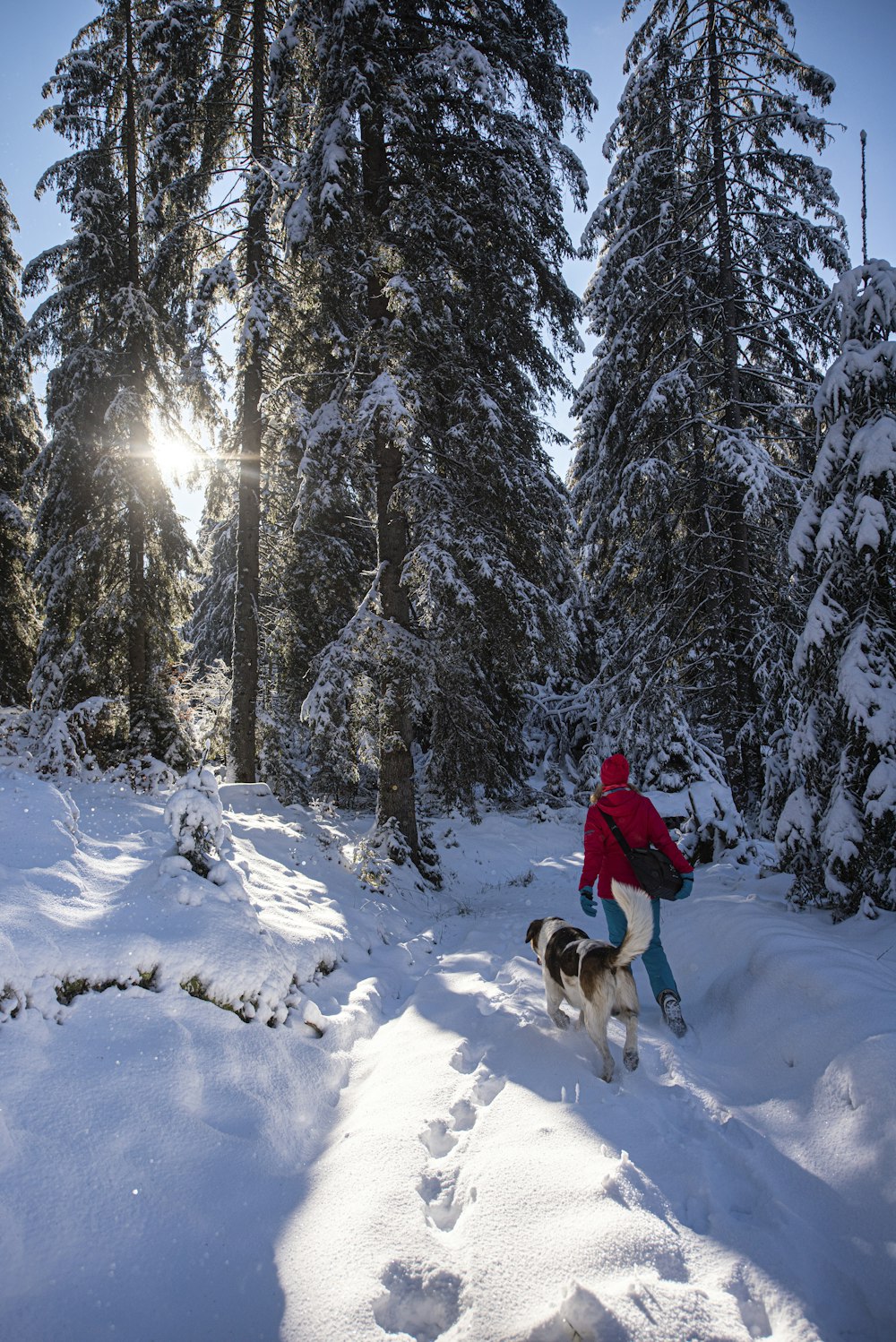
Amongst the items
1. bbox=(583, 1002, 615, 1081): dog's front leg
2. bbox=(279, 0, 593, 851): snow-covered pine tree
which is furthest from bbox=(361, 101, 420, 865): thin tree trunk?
bbox=(583, 1002, 615, 1081): dog's front leg

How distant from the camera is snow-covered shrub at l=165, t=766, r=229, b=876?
4789 millimetres

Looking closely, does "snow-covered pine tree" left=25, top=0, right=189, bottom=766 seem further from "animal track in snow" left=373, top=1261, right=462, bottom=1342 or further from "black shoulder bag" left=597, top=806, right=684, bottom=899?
"animal track in snow" left=373, top=1261, right=462, bottom=1342

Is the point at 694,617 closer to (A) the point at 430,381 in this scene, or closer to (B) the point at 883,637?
(B) the point at 883,637

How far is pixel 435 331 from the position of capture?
25.7 feet

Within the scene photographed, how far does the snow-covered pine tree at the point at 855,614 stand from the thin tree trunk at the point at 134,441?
10829mm

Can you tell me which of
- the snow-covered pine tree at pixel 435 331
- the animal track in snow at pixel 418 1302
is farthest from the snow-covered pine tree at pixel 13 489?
the animal track in snow at pixel 418 1302

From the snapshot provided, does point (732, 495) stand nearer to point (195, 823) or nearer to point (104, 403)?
point (195, 823)

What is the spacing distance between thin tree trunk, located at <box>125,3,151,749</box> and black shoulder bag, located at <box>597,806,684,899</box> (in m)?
9.85

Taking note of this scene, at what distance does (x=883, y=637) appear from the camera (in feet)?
18.6

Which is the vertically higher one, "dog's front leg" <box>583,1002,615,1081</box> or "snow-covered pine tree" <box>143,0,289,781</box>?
"snow-covered pine tree" <box>143,0,289,781</box>

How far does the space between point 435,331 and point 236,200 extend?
19.5ft

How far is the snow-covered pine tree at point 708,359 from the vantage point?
911 cm

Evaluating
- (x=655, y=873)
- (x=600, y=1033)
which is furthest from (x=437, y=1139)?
(x=655, y=873)

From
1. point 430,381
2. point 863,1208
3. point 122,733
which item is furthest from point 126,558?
point 863,1208
